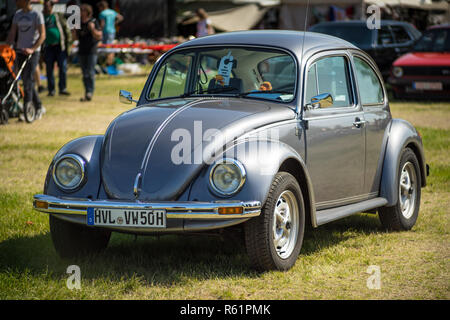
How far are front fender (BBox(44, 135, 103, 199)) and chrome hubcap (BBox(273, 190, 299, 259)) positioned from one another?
1258mm

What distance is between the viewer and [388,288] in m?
5.02

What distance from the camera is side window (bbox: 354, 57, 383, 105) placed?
672 centimetres

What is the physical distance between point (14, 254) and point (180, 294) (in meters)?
1.59

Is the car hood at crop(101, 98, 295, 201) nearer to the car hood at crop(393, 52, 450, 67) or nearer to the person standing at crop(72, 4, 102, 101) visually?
the person standing at crop(72, 4, 102, 101)

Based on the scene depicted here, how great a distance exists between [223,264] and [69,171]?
128 cm

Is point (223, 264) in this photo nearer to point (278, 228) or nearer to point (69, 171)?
point (278, 228)

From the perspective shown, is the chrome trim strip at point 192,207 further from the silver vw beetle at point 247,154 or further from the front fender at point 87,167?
the front fender at point 87,167

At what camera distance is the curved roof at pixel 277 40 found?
612cm

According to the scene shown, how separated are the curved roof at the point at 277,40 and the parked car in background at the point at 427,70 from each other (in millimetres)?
11525

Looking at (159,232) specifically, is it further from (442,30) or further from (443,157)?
(442,30)

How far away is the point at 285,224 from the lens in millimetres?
5305

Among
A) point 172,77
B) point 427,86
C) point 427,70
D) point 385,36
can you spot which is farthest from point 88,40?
point 172,77
